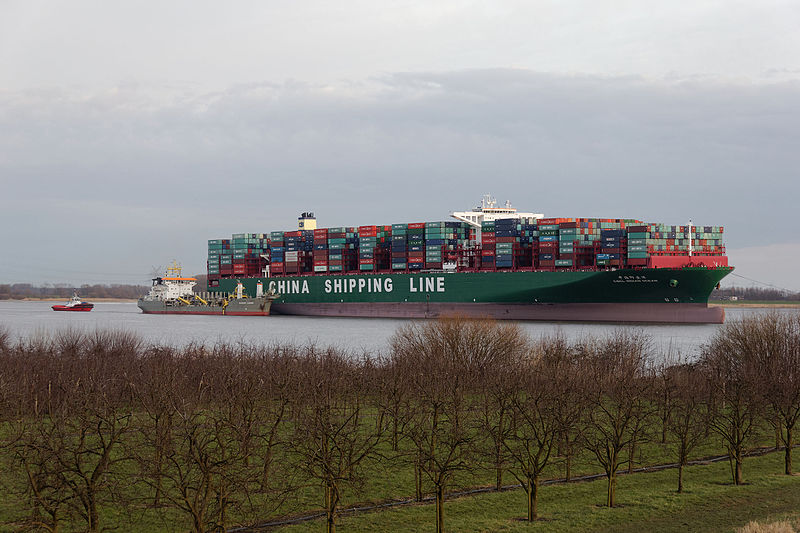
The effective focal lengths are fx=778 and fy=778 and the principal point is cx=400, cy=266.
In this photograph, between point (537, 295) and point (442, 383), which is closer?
point (442, 383)

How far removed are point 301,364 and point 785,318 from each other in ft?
67.8

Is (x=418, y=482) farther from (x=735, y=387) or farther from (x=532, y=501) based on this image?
(x=735, y=387)

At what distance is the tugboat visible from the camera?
90.4 m

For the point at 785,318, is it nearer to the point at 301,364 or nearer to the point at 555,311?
the point at 301,364

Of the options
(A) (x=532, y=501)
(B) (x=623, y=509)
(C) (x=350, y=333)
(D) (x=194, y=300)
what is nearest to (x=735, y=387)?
(B) (x=623, y=509)

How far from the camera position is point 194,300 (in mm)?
104500

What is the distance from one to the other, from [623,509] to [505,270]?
54949mm

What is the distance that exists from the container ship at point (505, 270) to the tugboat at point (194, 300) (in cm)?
187

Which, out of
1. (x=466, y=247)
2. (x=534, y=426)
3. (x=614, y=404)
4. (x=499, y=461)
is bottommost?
(x=499, y=461)

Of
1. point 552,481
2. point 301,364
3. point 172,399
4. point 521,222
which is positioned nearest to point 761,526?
point 552,481

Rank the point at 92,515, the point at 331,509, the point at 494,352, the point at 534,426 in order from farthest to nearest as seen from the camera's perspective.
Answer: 1. the point at 494,352
2. the point at 534,426
3. the point at 331,509
4. the point at 92,515

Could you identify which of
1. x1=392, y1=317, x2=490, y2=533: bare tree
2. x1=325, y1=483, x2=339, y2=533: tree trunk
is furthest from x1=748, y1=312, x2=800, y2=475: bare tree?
x1=325, y1=483, x2=339, y2=533: tree trunk

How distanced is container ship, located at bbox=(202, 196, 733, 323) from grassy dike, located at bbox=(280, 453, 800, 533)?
41.2 meters

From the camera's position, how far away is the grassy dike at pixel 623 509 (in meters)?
15.8
